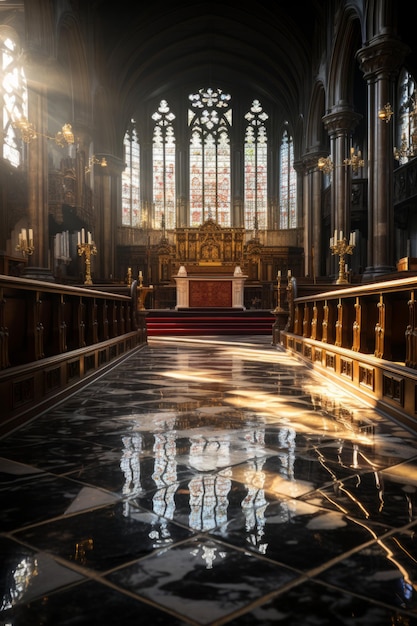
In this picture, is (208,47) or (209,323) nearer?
(209,323)

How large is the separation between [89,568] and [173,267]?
22819mm

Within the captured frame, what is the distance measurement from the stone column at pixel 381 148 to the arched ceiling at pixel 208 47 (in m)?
8.47

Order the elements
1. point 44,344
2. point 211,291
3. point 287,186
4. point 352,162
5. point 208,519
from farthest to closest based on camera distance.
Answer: point 287,186, point 211,291, point 352,162, point 44,344, point 208,519

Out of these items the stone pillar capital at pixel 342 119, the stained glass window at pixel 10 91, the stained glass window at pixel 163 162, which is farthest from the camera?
the stained glass window at pixel 163 162

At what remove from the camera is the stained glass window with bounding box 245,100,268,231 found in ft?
97.9

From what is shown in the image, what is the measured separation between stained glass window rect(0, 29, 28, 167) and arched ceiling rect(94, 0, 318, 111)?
6140 millimetres

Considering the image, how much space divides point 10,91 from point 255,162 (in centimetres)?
1563

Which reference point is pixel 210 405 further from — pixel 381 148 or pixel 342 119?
pixel 342 119

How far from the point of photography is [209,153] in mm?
30016

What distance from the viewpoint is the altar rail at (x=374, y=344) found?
4008 millimetres

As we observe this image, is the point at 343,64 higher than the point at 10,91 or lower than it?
higher

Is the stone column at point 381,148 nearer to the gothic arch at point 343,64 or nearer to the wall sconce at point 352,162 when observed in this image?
the wall sconce at point 352,162

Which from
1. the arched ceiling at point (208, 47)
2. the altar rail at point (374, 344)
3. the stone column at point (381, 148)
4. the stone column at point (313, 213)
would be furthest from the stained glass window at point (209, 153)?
the altar rail at point (374, 344)

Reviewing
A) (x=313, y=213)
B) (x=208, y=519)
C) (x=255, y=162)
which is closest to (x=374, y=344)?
(x=208, y=519)
